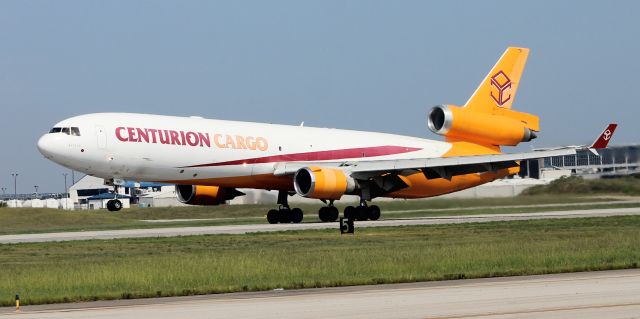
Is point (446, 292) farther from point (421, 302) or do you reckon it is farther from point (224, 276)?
point (224, 276)

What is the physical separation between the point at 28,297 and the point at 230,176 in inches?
1144

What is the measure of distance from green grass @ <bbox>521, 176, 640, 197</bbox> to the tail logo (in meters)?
7.74

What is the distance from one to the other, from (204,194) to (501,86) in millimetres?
17178

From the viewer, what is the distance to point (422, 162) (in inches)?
2044

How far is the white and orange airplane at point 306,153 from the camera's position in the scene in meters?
47.2

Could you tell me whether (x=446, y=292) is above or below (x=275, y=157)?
below

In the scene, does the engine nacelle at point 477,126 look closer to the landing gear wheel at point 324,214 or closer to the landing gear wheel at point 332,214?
the landing gear wheel at point 332,214

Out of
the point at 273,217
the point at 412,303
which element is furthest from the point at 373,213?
the point at 412,303

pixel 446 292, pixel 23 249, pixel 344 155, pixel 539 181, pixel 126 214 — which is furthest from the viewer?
pixel 126 214

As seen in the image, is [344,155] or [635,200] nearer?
[344,155]

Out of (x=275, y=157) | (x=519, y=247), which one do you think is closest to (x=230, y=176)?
(x=275, y=157)

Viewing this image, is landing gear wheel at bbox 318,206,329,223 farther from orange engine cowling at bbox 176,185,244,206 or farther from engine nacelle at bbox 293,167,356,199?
orange engine cowling at bbox 176,185,244,206

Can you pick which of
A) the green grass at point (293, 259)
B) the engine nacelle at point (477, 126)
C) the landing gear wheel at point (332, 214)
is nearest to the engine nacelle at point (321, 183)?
the landing gear wheel at point (332, 214)

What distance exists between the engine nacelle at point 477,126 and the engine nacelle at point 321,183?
8.10m
